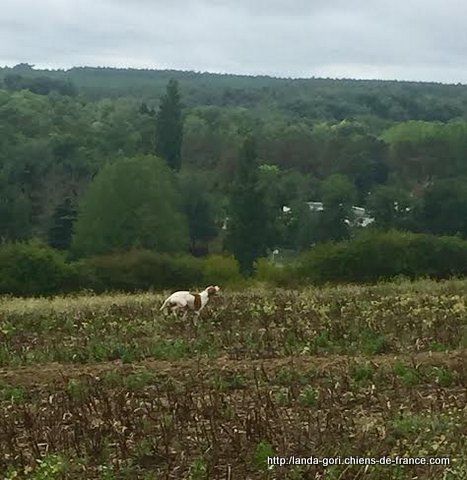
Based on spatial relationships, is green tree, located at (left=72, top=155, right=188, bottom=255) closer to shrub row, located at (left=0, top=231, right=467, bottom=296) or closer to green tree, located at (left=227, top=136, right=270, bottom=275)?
green tree, located at (left=227, top=136, right=270, bottom=275)

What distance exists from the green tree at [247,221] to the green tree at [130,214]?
3.52 metres

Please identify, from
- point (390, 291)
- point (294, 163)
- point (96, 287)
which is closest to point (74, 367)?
point (390, 291)

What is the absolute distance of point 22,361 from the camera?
13.5 meters

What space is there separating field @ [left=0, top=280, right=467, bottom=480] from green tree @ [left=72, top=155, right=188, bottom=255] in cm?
4095

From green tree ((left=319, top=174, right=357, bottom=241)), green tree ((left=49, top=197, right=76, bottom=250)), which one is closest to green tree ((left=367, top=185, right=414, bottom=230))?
green tree ((left=319, top=174, right=357, bottom=241))

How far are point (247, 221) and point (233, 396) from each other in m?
49.4

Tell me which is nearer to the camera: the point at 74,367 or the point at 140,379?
the point at 140,379

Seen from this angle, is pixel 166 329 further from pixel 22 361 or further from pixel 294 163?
pixel 294 163

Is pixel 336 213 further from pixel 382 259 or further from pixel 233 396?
pixel 233 396

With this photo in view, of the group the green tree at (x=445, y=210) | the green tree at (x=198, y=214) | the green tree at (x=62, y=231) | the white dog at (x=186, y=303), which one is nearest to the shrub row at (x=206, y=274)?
the white dog at (x=186, y=303)

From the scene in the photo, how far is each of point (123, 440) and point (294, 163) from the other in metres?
94.5

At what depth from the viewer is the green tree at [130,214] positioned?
58.6 metres

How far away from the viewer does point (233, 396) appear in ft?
33.7

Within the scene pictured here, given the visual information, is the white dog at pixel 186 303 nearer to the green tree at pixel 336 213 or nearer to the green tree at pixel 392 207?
the green tree at pixel 336 213
